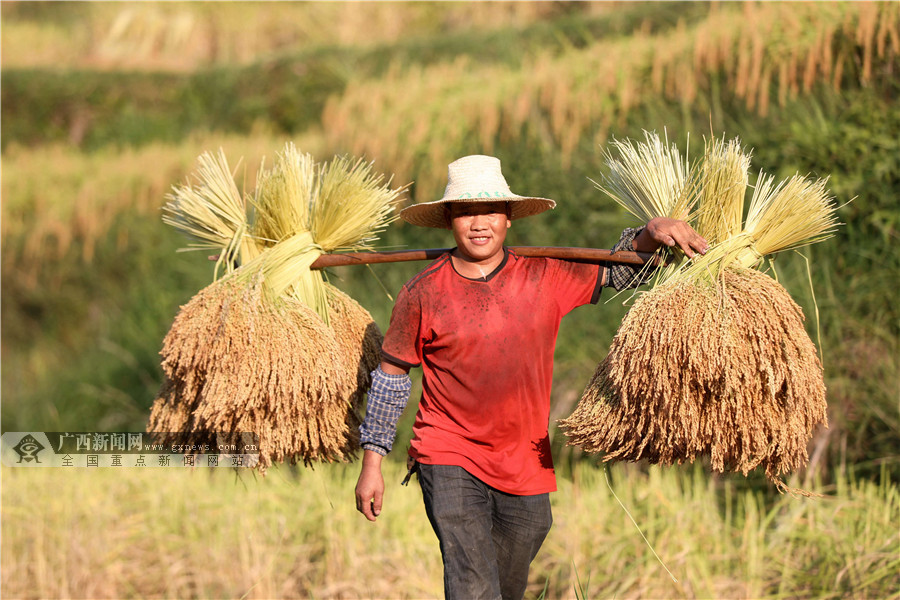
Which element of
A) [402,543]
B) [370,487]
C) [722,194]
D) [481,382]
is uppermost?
[722,194]

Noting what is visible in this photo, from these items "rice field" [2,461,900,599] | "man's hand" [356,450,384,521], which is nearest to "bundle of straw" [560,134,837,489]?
"man's hand" [356,450,384,521]

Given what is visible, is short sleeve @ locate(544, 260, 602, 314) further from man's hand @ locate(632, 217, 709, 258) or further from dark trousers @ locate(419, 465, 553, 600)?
dark trousers @ locate(419, 465, 553, 600)

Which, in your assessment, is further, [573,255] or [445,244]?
[445,244]

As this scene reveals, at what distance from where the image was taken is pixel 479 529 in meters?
3.14

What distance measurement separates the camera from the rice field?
4664 mm

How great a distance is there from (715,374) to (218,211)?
216cm

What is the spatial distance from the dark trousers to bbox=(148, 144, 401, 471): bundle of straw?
52 centimetres

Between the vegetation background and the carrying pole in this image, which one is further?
the vegetation background

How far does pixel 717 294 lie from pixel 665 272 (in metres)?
0.27

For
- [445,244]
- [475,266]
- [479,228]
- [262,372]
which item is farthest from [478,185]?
Answer: [445,244]

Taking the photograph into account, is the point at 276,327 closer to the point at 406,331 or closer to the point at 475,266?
the point at 406,331

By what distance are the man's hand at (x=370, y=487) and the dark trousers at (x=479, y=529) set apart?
0.16 m

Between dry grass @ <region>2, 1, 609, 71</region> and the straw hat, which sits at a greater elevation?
dry grass @ <region>2, 1, 609, 71</region>
